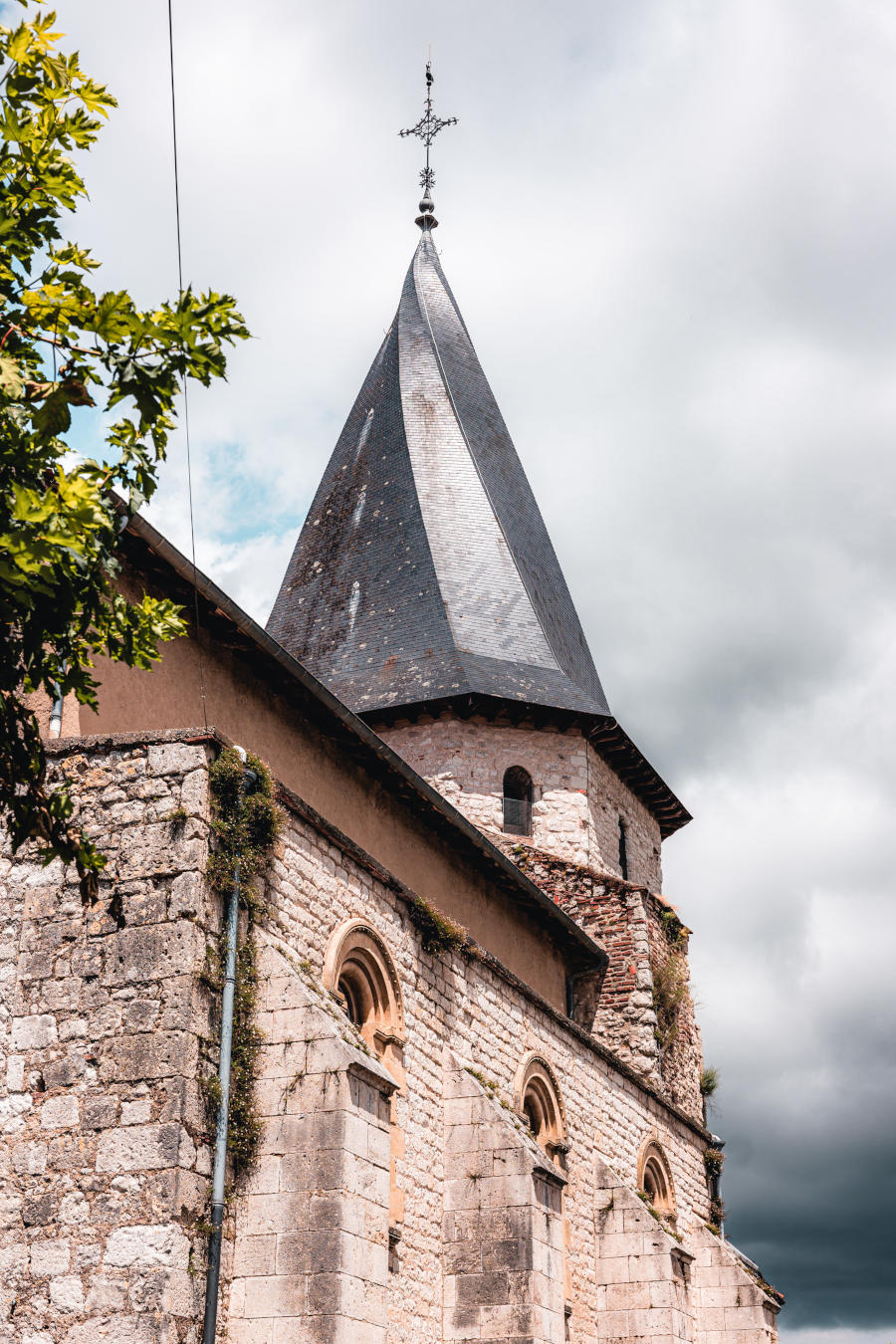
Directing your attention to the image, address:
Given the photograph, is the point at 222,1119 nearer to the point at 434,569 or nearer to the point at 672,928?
the point at 672,928

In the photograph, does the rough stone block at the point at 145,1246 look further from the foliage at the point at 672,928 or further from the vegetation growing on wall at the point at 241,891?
the foliage at the point at 672,928

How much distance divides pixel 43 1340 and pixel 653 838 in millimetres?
18783

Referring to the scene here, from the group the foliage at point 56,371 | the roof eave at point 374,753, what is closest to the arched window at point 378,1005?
the roof eave at point 374,753

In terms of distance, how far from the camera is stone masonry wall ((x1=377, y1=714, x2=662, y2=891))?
2209 cm

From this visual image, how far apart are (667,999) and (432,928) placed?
936 cm

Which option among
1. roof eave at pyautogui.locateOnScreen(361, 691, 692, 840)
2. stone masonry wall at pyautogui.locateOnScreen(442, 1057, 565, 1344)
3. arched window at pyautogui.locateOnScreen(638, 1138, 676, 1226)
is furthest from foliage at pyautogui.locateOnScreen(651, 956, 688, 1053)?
stone masonry wall at pyautogui.locateOnScreen(442, 1057, 565, 1344)

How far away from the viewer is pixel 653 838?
2544 centimetres

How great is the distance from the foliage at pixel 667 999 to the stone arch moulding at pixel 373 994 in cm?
939

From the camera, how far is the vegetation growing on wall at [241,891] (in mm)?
8367

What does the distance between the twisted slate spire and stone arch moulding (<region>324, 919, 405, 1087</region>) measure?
11.1 meters

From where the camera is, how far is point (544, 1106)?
45.9 ft

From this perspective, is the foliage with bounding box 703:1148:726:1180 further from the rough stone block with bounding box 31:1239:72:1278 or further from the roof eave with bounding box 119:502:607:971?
the rough stone block with bounding box 31:1239:72:1278

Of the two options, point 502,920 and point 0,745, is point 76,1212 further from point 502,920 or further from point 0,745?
point 502,920

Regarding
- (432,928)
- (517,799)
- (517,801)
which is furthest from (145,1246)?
(517,799)
